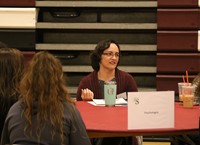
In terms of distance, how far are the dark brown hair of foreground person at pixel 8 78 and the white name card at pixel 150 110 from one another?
2.23 feet

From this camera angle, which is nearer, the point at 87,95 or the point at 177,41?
the point at 87,95

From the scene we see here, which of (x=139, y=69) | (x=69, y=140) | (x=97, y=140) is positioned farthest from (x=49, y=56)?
(x=139, y=69)

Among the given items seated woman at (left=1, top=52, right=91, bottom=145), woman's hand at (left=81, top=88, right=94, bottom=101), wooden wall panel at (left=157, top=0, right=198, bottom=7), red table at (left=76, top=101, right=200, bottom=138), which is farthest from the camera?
wooden wall panel at (left=157, top=0, right=198, bottom=7)

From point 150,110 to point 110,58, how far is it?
130cm

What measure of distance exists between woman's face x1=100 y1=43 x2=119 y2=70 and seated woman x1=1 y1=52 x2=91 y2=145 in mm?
1475

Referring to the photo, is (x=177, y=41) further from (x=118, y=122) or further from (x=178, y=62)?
(x=118, y=122)

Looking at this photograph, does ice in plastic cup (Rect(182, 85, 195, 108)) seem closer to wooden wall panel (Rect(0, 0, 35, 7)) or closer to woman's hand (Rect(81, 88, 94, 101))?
woman's hand (Rect(81, 88, 94, 101))

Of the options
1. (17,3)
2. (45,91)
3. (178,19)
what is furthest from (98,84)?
(17,3)

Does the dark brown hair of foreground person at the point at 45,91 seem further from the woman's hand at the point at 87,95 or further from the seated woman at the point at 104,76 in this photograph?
the seated woman at the point at 104,76

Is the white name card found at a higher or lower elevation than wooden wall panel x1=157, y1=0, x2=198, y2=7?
lower

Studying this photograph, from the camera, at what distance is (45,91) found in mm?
2012

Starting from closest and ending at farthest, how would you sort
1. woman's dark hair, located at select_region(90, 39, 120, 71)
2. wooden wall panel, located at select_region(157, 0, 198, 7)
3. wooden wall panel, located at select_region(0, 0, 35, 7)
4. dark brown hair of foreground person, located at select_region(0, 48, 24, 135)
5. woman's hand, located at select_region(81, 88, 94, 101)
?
1. dark brown hair of foreground person, located at select_region(0, 48, 24, 135)
2. woman's hand, located at select_region(81, 88, 94, 101)
3. woman's dark hair, located at select_region(90, 39, 120, 71)
4. wooden wall panel, located at select_region(157, 0, 198, 7)
5. wooden wall panel, located at select_region(0, 0, 35, 7)

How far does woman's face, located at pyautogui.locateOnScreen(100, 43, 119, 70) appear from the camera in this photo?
3533mm

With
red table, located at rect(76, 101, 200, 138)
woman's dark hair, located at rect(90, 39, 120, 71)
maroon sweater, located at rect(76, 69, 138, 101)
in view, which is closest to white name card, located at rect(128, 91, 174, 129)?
red table, located at rect(76, 101, 200, 138)
